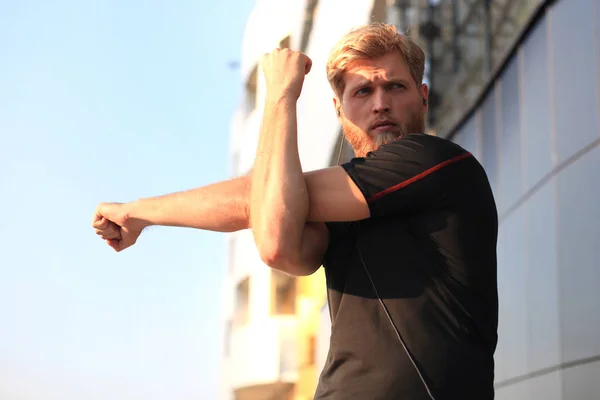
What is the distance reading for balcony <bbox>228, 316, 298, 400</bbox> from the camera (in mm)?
23672

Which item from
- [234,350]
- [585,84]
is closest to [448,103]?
[585,84]

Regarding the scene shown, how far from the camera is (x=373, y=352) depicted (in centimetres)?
213

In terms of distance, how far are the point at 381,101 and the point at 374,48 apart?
148 mm

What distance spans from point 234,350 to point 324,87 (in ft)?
33.7

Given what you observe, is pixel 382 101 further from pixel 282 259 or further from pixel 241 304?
pixel 241 304

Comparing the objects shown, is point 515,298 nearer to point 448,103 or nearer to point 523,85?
point 523,85

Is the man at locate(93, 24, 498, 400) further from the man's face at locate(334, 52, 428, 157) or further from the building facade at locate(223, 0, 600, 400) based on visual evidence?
the building facade at locate(223, 0, 600, 400)

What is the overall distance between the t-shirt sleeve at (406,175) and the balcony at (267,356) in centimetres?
2168

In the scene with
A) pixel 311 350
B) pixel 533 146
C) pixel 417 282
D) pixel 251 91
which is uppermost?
pixel 251 91

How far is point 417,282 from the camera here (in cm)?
216

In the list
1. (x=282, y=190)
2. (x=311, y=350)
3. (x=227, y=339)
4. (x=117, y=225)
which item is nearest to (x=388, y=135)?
(x=282, y=190)

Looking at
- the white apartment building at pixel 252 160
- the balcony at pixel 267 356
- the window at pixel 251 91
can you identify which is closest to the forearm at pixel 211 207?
the white apartment building at pixel 252 160

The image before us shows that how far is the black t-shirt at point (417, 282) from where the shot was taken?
210cm

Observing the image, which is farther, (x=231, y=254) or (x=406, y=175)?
(x=231, y=254)
